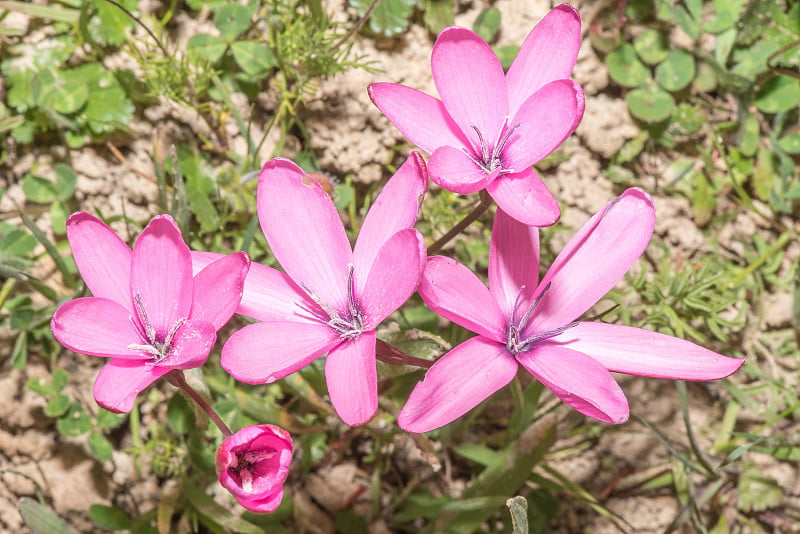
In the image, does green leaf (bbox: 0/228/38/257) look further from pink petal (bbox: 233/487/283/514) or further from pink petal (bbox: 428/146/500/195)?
pink petal (bbox: 428/146/500/195)

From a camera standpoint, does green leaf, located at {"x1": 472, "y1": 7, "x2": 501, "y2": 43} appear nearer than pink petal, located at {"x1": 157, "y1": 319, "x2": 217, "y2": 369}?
No

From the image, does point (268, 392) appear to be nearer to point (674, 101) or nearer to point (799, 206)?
point (674, 101)

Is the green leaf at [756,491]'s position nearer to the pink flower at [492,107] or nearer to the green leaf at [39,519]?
the pink flower at [492,107]

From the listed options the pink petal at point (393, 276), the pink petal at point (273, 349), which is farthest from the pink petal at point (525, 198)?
the pink petal at point (273, 349)

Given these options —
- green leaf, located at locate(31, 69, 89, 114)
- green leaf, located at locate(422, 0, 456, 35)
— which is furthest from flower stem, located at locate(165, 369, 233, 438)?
green leaf, located at locate(422, 0, 456, 35)

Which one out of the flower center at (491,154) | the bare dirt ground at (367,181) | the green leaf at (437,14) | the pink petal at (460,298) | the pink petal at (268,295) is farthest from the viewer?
the green leaf at (437,14)

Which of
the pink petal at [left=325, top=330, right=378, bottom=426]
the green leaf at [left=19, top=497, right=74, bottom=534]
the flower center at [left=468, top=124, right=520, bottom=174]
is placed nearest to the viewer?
the pink petal at [left=325, top=330, right=378, bottom=426]

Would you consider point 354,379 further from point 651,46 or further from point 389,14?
point 651,46
